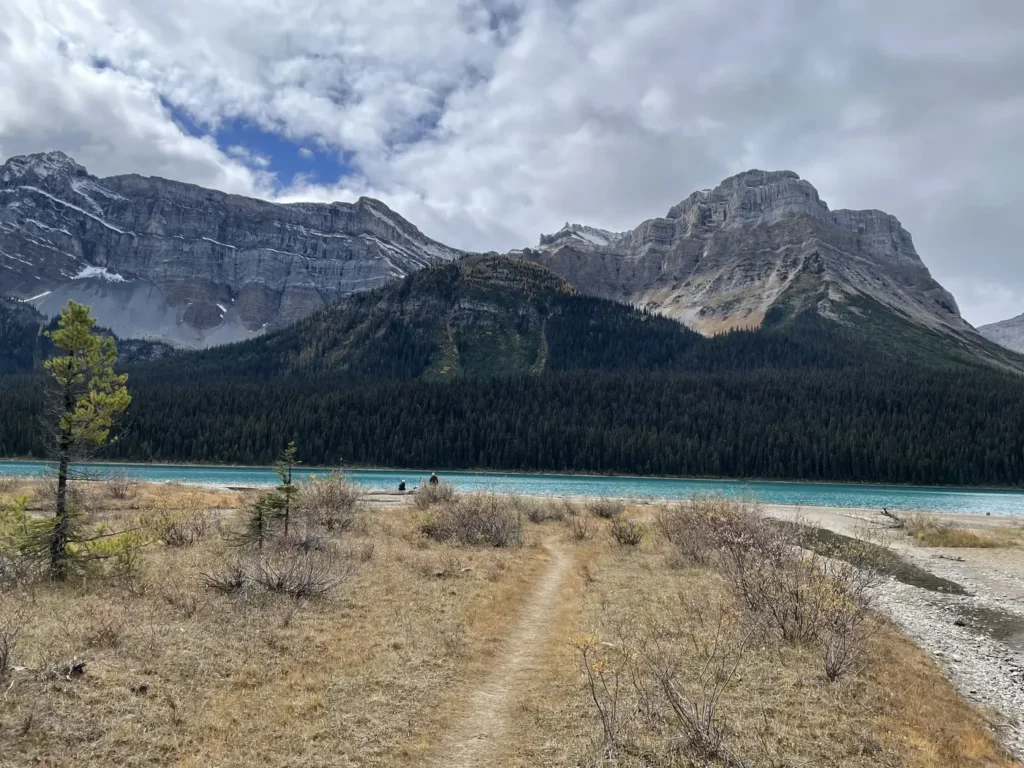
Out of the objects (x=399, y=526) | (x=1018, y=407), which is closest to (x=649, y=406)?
(x=1018, y=407)

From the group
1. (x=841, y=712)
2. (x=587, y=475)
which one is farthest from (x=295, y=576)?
(x=587, y=475)

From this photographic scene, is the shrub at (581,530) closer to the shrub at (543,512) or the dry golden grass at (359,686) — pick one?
the shrub at (543,512)

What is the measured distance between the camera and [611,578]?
22188mm

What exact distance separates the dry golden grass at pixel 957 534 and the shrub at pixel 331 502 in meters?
36.5

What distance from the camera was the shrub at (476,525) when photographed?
1128 inches

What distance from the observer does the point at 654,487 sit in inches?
3679

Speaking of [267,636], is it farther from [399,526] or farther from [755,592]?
[399,526]

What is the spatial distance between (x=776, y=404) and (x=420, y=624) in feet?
441

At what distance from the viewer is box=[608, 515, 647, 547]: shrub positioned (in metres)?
30.5

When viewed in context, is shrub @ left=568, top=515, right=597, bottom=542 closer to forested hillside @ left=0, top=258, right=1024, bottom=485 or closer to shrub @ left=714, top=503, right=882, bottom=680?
shrub @ left=714, top=503, right=882, bottom=680

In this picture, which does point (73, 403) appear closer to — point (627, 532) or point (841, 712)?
point (841, 712)

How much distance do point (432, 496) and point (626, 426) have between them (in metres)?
96.3

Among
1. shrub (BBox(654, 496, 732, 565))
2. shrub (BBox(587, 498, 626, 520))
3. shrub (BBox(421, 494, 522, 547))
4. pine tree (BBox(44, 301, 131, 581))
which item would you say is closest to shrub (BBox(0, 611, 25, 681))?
pine tree (BBox(44, 301, 131, 581))

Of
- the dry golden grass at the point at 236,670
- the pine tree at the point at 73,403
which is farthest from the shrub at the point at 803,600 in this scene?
the pine tree at the point at 73,403
